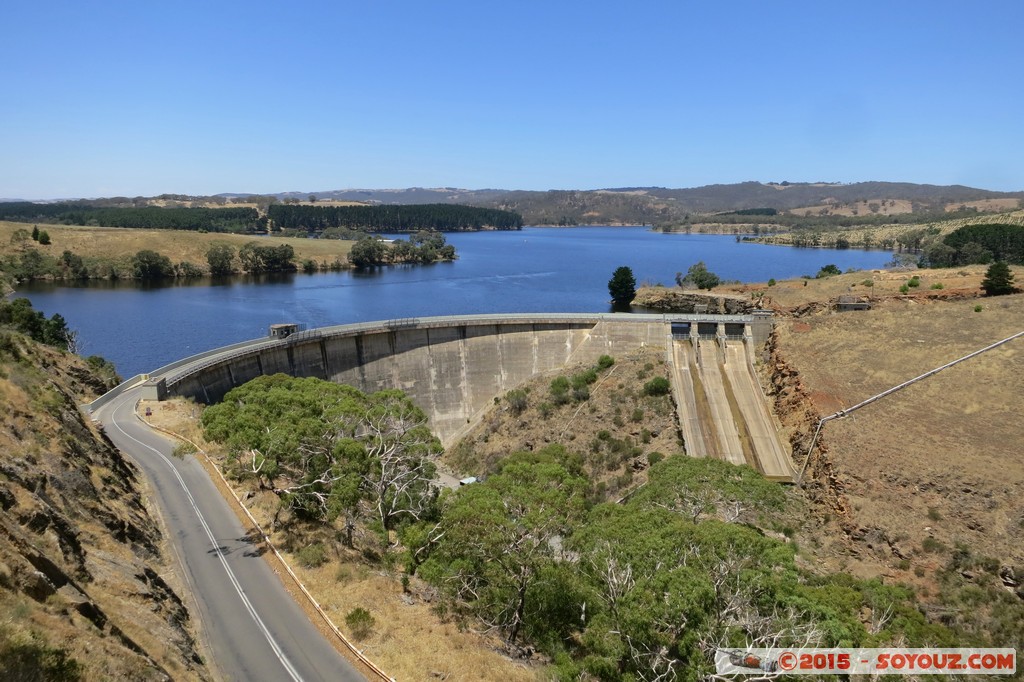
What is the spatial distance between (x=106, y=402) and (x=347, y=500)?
26.0 m

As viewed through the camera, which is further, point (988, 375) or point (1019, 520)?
point (988, 375)

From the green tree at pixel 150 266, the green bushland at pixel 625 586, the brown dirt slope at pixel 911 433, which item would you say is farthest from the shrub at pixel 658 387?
the green tree at pixel 150 266

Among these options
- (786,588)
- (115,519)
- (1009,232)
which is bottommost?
(786,588)

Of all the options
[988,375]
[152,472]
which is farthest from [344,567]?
[988,375]

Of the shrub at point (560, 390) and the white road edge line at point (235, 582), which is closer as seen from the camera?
the white road edge line at point (235, 582)

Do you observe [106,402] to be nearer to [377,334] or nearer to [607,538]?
[377,334]

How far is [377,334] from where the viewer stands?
181 ft

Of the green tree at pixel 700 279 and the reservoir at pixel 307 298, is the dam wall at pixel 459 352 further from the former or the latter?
the green tree at pixel 700 279

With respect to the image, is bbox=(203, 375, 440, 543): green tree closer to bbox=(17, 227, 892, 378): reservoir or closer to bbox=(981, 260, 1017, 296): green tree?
bbox=(17, 227, 892, 378): reservoir

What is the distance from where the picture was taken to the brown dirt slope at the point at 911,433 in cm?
3212

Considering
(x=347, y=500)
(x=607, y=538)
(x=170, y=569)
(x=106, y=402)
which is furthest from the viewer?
(x=106, y=402)

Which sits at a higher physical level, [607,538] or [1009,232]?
[1009,232]

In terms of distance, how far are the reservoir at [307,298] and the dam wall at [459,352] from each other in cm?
2245

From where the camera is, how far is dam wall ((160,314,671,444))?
53.7 m
